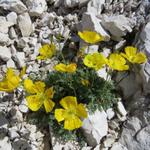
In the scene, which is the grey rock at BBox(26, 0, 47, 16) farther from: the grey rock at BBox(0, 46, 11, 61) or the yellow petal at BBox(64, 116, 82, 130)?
the yellow petal at BBox(64, 116, 82, 130)

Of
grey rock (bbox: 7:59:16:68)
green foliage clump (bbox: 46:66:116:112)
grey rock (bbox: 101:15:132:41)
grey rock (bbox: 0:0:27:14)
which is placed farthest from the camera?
grey rock (bbox: 0:0:27:14)

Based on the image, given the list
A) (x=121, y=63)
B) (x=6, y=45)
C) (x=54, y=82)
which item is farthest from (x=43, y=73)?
(x=121, y=63)

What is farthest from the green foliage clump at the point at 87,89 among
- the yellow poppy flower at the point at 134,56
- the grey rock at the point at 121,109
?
the yellow poppy flower at the point at 134,56

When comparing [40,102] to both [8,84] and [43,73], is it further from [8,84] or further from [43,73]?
[43,73]

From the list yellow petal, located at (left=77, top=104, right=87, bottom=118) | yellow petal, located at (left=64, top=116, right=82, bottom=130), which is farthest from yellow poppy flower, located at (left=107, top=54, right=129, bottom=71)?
yellow petal, located at (left=64, top=116, right=82, bottom=130)

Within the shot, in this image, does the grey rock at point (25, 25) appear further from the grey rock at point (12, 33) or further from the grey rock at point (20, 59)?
the grey rock at point (20, 59)

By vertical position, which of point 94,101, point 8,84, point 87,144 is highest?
point 8,84
